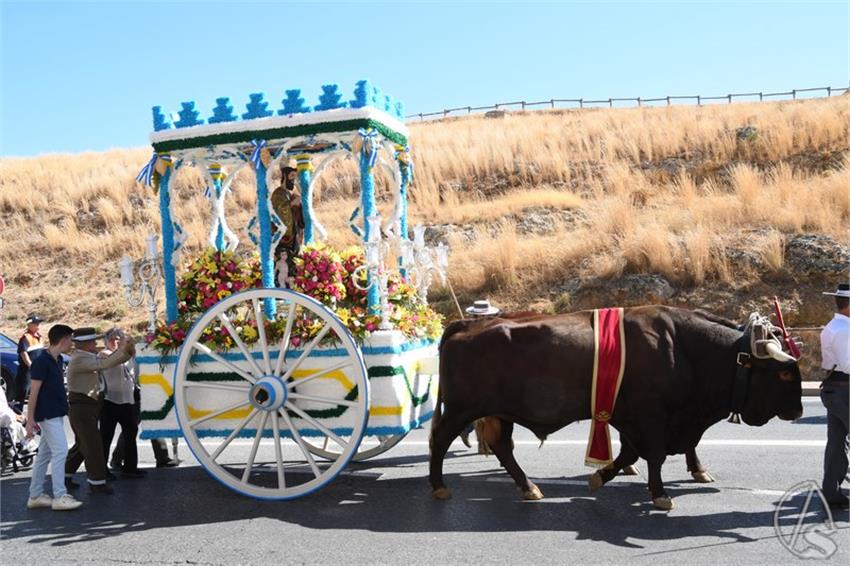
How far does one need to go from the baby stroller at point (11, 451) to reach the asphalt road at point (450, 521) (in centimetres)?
28

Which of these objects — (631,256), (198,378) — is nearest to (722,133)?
(631,256)

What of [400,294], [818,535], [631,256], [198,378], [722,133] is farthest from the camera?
[722,133]

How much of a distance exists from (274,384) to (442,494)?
1617mm

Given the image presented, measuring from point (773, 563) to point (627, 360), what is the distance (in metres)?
1.84

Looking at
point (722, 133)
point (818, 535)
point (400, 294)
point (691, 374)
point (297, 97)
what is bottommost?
point (818, 535)

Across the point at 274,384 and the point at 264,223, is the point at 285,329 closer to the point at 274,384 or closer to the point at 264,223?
Result: the point at 274,384

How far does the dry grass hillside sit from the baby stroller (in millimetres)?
9853

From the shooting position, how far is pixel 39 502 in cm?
734

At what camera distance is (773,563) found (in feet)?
17.9

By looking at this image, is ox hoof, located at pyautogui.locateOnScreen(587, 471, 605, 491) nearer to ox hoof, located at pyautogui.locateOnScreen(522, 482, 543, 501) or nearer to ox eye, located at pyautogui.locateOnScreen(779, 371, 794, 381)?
ox hoof, located at pyautogui.locateOnScreen(522, 482, 543, 501)

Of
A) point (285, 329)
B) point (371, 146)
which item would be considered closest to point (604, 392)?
point (285, 329)

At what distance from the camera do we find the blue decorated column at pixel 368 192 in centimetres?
765

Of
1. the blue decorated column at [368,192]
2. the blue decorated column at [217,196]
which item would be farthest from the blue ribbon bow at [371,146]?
the blue decorated column at [217,196]

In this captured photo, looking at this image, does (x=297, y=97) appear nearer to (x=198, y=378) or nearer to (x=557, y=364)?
(x=198, y=378)
